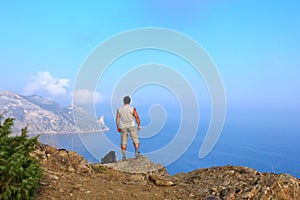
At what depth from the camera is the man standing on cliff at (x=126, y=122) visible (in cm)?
1312

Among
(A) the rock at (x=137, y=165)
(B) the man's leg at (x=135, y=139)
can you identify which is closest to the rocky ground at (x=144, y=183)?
Answer: (A) the rock at (x=137, y=165)

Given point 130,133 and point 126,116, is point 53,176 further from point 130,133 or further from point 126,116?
point 130,133

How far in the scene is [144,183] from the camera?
10.0 meters

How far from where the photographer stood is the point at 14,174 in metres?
5.68

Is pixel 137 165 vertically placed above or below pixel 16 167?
above

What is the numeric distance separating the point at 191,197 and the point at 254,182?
1906 millimetres

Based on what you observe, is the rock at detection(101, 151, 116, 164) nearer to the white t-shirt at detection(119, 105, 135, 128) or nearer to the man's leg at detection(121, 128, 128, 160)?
the man's leg at detection(121, 128, 128, 160)

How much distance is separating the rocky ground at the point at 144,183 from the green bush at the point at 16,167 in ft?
3.43

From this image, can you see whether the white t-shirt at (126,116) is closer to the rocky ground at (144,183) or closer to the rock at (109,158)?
the rock at (109,158)

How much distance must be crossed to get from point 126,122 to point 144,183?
12.2 ft

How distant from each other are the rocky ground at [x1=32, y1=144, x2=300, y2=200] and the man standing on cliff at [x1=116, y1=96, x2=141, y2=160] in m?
1.83

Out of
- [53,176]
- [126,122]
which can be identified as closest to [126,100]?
[126,122]

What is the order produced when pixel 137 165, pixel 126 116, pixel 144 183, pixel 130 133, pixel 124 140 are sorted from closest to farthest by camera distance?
1. pixel 144 183
2. pixel 137 165
3. pixel 126 116
4. pixel 130 133
5. pixel 124 140

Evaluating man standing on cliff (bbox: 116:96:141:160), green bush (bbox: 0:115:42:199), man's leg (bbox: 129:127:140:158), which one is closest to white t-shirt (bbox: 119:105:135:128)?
man standing on cliff (bbox: 116:96:141:160)
